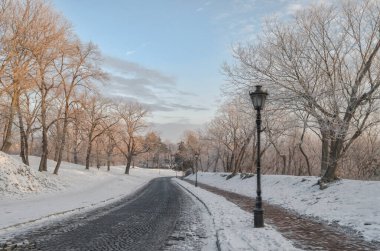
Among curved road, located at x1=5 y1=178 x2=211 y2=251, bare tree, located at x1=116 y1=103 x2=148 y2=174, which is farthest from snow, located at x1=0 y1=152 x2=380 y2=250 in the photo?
bare tree, located at x1=116 y1=103 x2=148 y2=174

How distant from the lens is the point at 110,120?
6047 cm

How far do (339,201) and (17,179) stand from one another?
1841cm

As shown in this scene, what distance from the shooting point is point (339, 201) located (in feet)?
50.1

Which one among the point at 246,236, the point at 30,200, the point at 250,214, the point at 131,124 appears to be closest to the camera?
the point at 246,236

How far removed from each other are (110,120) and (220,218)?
48710mm

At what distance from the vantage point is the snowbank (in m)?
22.0

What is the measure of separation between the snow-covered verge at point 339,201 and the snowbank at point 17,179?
1464 cm

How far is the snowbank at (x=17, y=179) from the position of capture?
2198 cm

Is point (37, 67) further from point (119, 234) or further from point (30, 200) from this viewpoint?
point (119, 234)

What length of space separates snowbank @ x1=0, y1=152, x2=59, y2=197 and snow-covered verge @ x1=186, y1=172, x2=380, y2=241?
48.0ft

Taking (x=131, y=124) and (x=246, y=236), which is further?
(x=131, y=124)

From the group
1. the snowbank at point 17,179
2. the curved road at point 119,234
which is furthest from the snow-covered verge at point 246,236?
the snowbank at point 17,179

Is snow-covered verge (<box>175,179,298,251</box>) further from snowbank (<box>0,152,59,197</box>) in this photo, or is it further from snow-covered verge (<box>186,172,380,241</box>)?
snowbank (<box>0,152,59,197</box>)

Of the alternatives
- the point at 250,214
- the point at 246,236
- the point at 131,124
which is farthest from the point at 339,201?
the point at 131,124
